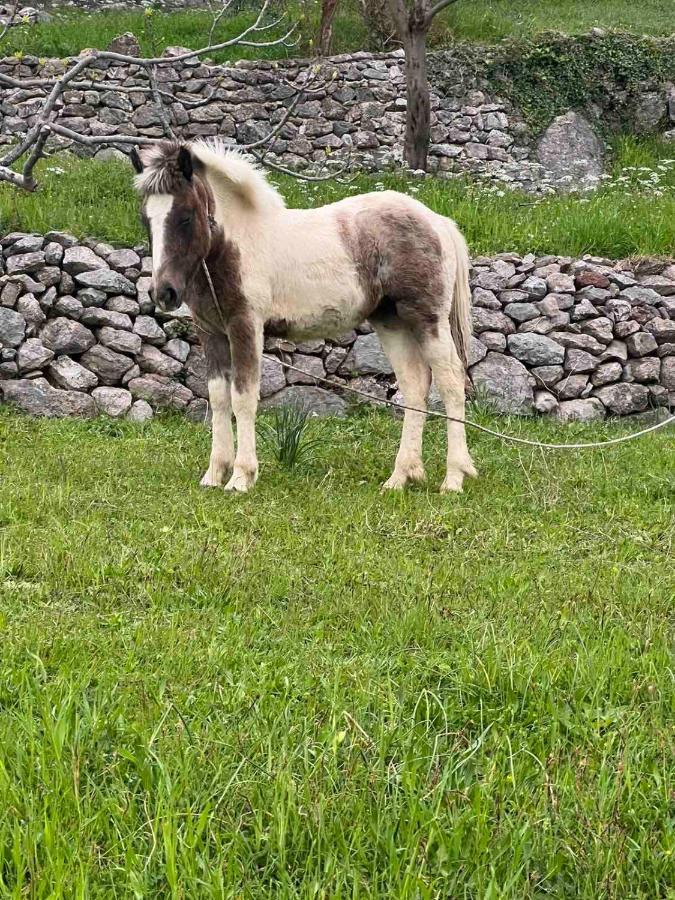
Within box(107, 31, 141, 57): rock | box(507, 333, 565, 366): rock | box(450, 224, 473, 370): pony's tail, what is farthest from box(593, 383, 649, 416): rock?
box(107, 31, 141, 57): rock

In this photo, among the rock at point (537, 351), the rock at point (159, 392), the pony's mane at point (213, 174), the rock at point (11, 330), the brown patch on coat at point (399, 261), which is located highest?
the pony's mane at point (213, 174)

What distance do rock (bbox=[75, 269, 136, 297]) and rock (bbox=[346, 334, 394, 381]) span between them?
219 centimetres

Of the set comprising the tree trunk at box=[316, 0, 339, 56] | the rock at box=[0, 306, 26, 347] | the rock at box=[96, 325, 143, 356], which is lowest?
the rock at box=[96, 325, 143, 356]

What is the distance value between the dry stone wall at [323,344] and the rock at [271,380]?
13mm

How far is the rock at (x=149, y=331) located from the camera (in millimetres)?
9273

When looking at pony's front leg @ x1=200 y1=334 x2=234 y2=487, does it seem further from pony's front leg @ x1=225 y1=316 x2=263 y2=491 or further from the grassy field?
the grassy field

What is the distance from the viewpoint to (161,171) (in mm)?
5895

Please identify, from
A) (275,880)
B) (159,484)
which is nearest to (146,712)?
(275,880)

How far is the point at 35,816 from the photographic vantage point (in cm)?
228

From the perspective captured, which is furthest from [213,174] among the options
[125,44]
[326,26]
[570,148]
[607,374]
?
[326,26]

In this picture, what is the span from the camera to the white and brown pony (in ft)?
19.6

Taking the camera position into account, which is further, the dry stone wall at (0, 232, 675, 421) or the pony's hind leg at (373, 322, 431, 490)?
the dry stone wall at (0, 232, 675, 421)

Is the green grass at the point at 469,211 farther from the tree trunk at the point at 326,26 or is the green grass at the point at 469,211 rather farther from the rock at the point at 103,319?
the tree trunk at the point at 326,26

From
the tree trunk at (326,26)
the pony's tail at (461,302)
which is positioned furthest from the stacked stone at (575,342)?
the tree trunk at (326,26)
